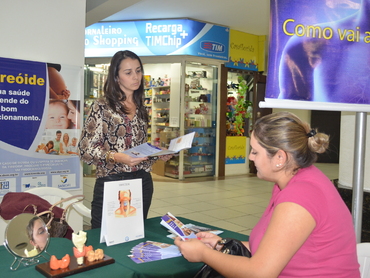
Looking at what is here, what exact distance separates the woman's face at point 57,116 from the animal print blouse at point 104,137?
1594mm

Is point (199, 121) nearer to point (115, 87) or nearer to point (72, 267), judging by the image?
point (115, 87)

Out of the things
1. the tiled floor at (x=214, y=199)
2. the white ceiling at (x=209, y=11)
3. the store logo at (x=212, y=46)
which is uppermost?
the white ceiling at (x=209, y=11)

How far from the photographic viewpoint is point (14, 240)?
1.44m

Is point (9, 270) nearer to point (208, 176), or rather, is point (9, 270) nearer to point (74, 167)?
point (74, 167)

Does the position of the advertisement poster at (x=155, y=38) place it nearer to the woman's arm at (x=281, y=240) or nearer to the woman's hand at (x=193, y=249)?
the woman's hand at (x=193, y=249)

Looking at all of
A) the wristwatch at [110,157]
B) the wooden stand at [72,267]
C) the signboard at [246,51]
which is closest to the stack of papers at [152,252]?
the wooden stand at [72,267]

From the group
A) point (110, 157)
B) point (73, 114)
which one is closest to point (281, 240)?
point (110, 157)

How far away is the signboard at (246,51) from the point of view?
29.8 feet

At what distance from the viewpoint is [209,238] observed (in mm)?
1714

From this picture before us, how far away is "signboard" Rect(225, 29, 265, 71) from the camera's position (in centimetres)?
909

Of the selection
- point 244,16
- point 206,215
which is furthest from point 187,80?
point 206,215

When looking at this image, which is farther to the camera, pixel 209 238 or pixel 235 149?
pixel 235 149

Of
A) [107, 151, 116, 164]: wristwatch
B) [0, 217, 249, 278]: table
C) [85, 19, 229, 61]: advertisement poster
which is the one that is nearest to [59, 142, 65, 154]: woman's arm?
[107, 151, 116, 164]: wristwatch

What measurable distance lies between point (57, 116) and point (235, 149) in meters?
6.29
